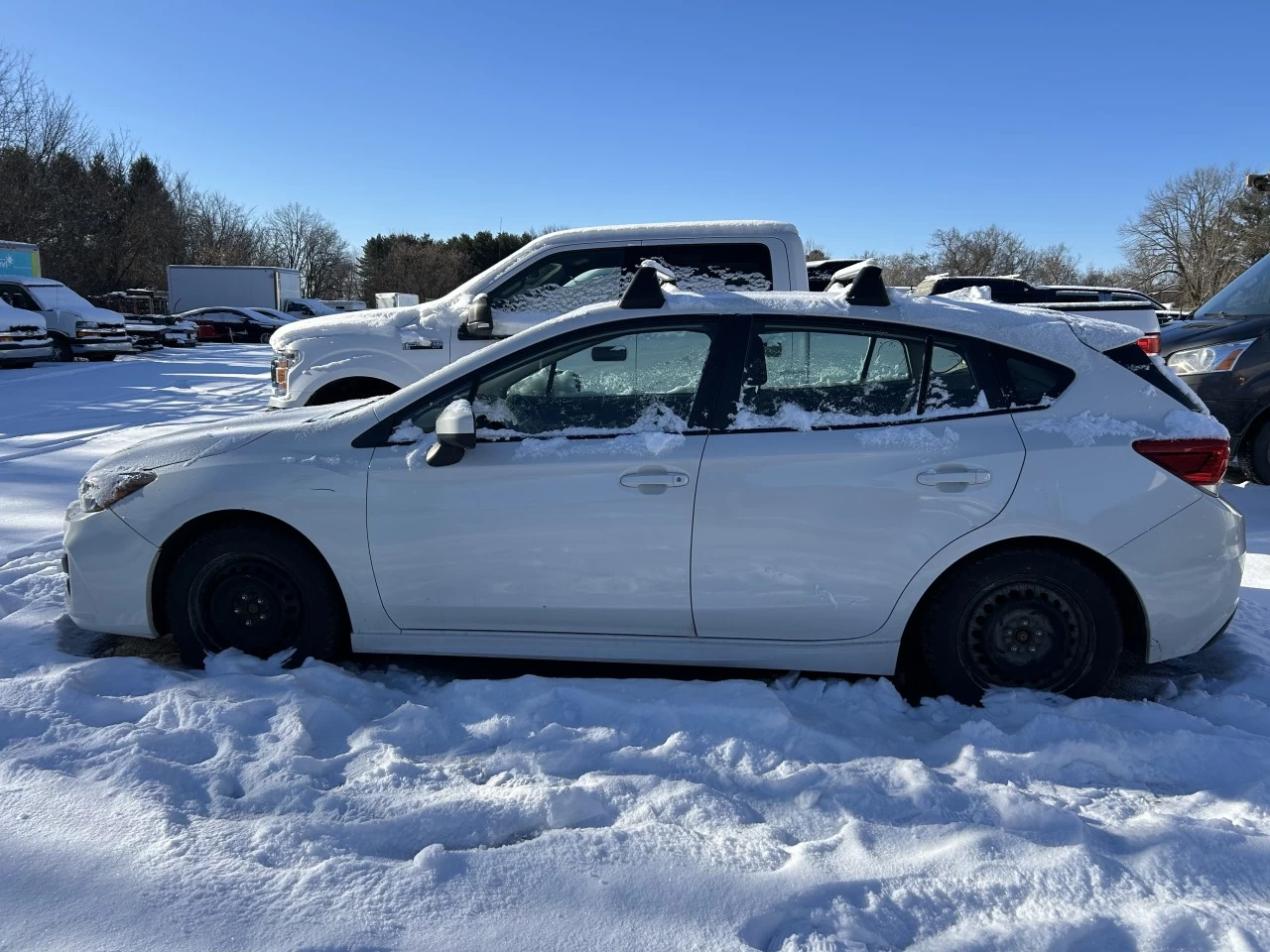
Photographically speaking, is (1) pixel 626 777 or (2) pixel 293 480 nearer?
(1) pixel 626 777

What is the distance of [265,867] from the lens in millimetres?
2502

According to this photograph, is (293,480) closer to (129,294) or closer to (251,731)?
(251,731)

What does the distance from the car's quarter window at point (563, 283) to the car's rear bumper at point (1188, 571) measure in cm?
453

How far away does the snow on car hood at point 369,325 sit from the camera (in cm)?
738

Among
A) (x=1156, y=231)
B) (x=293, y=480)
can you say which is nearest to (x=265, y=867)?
(x=293, y=480)

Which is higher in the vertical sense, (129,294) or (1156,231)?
(1156,231)

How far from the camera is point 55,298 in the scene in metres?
22.3

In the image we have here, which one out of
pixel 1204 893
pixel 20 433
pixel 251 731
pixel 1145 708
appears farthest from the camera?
pixel 20 433

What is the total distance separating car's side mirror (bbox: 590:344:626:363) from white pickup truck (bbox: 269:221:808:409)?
3.38 m

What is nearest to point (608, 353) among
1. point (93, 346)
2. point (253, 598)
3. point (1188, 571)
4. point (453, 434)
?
point (453, 434)

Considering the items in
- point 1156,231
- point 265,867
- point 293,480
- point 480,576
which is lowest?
point 265,867

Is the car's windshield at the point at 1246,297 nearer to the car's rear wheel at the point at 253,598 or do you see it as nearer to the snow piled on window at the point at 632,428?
the snow piled on window at the point at 632,428

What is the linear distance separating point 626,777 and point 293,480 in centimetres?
182

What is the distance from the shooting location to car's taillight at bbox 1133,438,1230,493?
350 cm
